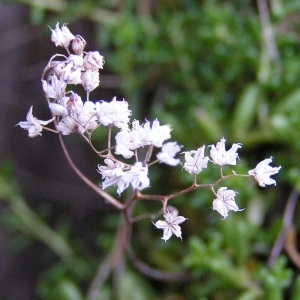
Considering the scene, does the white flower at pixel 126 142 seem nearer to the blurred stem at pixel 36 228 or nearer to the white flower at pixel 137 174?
the white flower at pixel 137 174

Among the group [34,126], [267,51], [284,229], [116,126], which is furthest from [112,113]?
[267,51]

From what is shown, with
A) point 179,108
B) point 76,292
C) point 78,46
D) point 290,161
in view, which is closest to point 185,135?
point 179,108

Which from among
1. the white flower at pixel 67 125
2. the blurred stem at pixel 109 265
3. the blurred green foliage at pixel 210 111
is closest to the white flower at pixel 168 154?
the white flower at pixel 67 125

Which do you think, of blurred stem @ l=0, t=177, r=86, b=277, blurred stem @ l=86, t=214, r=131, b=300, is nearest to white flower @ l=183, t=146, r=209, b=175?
blurred stem @ l=86, t=214, r=131, b=300

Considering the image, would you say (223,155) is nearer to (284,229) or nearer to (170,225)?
(170,225)

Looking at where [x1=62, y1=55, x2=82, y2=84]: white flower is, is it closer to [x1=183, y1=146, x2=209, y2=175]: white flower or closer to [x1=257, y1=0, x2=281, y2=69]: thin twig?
[x1=183, y1=146, x2=209, y2=175]: white flower

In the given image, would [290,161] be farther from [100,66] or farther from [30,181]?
[30,181]
